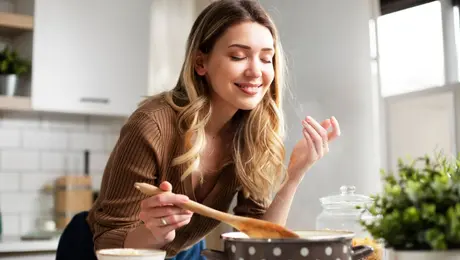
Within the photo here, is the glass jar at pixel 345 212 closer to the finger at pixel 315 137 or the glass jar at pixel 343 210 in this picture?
the glass jar at pixel 343 210

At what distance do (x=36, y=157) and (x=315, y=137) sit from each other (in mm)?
2548

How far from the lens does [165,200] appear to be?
3.45ft

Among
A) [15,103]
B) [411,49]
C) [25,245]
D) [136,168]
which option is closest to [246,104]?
[136,168]

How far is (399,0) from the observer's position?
266cm

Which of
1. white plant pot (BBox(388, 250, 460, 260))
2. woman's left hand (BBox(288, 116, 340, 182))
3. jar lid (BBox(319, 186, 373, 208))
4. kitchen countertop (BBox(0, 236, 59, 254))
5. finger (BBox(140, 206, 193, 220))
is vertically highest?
woman's left hand (BBox(288, 116, 340, 182))

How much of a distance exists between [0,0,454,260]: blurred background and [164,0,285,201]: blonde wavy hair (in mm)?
943

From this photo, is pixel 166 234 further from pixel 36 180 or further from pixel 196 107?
pixel 36 180

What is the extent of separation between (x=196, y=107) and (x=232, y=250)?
76cm

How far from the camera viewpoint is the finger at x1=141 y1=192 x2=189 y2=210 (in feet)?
3.32

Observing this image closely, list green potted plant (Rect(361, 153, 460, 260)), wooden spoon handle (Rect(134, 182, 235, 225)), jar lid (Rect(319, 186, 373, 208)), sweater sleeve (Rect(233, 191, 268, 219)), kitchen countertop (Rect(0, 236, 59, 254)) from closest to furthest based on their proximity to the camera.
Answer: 1. green potted plant (Rect(361, 153, 460, 260))
2. wooden spoon handle (Rect(134, 182, 235, 225))
3. jar lid (Rect(319, 186, 373, 208))
4. sweater sleeve (Rect(233, 191, 268, 219))
5. kitchen countertop (Rect(0, 236, 59, 254))

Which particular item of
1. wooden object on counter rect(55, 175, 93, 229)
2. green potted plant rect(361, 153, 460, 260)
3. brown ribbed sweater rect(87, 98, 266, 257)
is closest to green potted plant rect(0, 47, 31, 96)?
wooden object on counter rect(55, 175, 93, 229)

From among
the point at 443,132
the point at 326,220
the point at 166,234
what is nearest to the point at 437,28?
the point at 443,132

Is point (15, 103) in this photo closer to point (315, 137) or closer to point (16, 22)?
point (16, 22)

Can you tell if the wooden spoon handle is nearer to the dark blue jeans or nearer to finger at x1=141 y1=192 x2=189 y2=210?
finger at x1=141 y1=192 x2=189 y2=210
